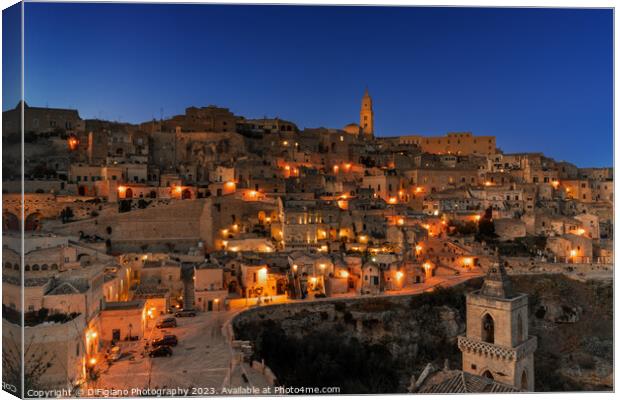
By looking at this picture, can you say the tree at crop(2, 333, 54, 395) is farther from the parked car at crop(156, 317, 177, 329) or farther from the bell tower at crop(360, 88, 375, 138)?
the bell tower at crop(360, 88, 375, 138)

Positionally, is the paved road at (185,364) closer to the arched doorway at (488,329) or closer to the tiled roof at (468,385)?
the tiled roof at (468,385)

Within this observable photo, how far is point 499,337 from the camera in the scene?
7645 mm

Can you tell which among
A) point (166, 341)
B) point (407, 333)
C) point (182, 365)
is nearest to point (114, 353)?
point (166, 341)

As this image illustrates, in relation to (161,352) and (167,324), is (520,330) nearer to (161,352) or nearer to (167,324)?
(161,352)

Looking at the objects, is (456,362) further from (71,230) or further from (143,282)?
(71,230)

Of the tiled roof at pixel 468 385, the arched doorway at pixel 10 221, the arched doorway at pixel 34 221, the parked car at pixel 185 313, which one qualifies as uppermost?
the arched doorway at pixel 10 221

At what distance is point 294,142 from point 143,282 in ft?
54.2

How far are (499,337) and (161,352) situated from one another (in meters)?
6.99

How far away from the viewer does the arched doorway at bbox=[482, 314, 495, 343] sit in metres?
8.04

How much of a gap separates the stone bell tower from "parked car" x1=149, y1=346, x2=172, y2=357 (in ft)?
20.8

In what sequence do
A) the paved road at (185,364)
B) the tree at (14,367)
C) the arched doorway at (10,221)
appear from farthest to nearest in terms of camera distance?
the paved road at (185,364)
the arched doorway at (10,221)
the tree at (14,367)

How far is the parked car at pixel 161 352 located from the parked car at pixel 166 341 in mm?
338

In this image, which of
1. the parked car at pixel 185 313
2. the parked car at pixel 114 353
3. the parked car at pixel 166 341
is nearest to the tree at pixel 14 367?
the parked car at pixel 114 353

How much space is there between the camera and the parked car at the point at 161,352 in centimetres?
1064
